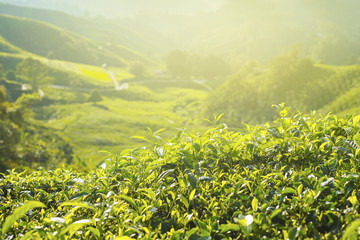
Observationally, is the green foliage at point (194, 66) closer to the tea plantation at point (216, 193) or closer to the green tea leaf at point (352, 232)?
the tea plantation at point (216, 193)

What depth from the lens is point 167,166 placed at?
3.16 metres

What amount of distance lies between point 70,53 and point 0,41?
31.5 meters

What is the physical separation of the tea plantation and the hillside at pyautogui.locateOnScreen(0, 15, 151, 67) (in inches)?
5332

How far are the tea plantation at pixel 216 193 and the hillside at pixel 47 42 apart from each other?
444 feet

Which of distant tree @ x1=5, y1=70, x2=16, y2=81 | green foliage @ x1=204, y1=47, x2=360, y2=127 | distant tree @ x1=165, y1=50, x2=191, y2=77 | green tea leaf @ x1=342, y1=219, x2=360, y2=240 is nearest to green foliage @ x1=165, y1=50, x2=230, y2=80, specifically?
distant tree @ x1=165, y1=50, x2=191, y2=77

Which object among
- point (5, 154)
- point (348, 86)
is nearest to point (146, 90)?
point (348, 86)

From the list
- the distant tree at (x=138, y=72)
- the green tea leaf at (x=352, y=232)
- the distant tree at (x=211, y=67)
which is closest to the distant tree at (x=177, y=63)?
the distant tree at (x=211, y=67)

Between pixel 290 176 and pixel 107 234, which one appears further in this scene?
pixel 290 176

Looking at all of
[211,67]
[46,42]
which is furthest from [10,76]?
[211,67]

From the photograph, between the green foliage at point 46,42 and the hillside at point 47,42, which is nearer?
the hillside at point 47,42

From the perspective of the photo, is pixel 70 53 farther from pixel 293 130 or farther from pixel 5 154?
pixel 293 130

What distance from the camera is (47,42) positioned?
132m

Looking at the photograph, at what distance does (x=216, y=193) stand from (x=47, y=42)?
510 ft

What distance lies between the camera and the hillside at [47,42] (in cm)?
12469
